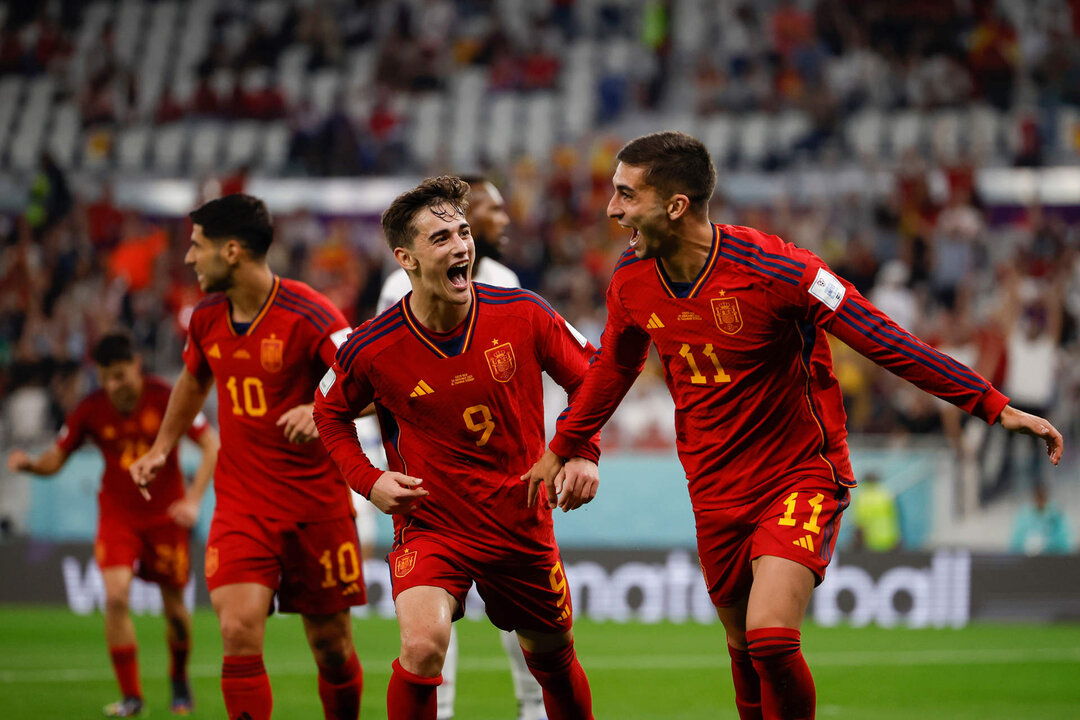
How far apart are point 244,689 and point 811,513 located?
262 cm

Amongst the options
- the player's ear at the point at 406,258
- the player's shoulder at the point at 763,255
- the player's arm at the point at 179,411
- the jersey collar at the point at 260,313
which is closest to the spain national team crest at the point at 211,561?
the player's arm at the point at 179,411

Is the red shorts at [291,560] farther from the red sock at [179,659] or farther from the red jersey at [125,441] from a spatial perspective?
the red jersey at [125,441]

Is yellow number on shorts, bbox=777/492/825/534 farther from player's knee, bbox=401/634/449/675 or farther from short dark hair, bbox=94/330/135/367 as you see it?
short dark hair, bbox=94/330/135/367

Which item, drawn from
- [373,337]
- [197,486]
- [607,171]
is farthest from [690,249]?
[607,171]

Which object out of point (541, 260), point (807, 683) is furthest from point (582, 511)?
point (807, 683)

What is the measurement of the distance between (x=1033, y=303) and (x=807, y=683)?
10.8 metres

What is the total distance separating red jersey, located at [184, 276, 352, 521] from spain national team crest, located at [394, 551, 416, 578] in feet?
3.71

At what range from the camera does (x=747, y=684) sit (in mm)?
5781

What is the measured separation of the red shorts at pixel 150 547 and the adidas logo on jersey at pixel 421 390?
3.99 meters

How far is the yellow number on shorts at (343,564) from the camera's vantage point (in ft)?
21.1

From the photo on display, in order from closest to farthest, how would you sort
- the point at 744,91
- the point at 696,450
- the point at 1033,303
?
the point at 696,450, the point at 1033,303, the point at 744,91

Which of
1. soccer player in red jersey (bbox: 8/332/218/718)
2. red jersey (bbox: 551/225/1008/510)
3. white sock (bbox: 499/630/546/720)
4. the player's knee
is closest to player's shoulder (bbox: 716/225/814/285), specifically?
red jersey (bbox: 551/225/1008/510)

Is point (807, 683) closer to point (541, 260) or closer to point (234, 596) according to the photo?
point (234, 596)

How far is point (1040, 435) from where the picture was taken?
15.9ft
